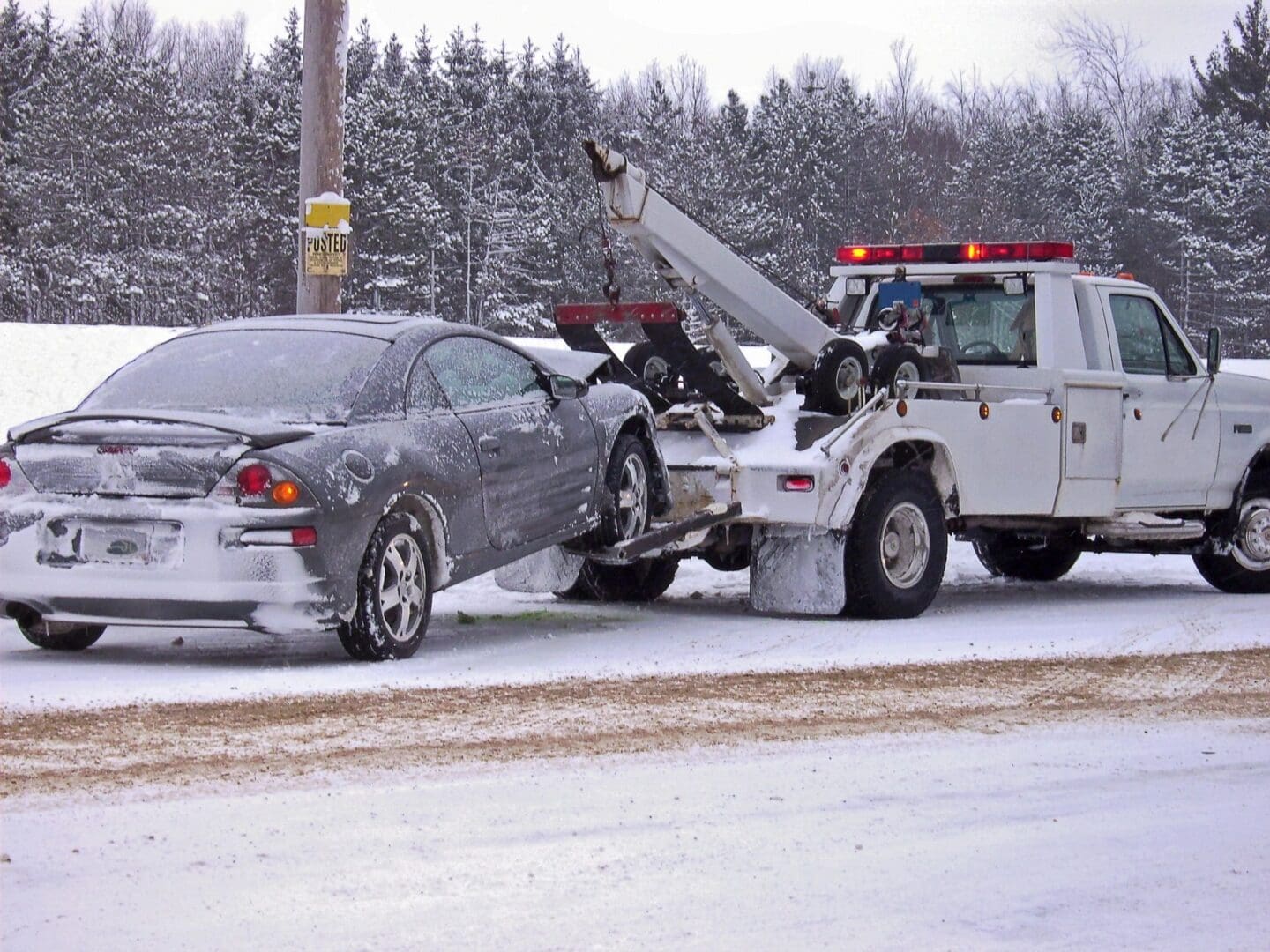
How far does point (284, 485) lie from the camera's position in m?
7.62

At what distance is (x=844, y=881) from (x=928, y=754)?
5.68 ft

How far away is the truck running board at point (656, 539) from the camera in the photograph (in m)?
10.0

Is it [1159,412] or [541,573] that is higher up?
[1159,412]

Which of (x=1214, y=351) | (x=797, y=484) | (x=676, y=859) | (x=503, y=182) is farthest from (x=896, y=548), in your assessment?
(x=503, y=182)

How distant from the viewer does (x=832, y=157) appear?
2566 inches

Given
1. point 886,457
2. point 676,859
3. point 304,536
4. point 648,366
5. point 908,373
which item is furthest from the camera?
point 648,366

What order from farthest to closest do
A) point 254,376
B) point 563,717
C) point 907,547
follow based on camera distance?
point 907,547, point 254,376, point 563,717

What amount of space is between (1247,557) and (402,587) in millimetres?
7274

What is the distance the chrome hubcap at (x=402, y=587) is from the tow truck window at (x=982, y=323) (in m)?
4.92

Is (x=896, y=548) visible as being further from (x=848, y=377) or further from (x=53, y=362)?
(x=53, y=362)

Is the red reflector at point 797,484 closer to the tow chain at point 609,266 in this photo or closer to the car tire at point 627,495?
the car tire at point 627,495

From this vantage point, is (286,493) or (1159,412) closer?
(286,493)

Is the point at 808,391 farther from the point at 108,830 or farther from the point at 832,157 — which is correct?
the point at 832,157

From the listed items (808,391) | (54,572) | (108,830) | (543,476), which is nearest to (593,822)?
(108,830)
